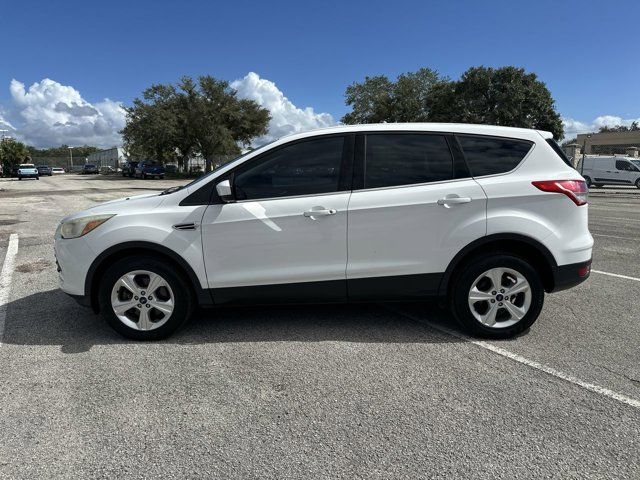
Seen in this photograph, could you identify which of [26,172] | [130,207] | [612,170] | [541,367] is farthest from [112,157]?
[541,367]

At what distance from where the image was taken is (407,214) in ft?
12.2

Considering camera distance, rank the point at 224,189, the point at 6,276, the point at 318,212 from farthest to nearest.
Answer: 1. the point at 6,276
2. the point at 318,212
3. the point at 224,189

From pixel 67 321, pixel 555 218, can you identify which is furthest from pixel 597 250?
pixel 67 321

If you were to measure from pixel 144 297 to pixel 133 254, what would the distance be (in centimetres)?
38

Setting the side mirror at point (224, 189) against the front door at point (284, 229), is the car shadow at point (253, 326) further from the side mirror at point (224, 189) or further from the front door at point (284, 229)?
the side mirror at point (224, 189)

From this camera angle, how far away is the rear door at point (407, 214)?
12.2 ft

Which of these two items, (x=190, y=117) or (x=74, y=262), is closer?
(x=74, y=262)

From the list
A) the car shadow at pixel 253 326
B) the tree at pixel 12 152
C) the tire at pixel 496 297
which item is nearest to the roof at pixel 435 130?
the tire at pixel 496 297

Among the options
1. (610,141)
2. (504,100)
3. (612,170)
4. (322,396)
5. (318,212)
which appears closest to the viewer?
(322,396)

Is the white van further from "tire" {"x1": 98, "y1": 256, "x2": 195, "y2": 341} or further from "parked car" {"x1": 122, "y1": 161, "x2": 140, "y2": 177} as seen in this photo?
"parked car" {"x1": 122, "y1": 161, "x2": 140, "y2": 177}

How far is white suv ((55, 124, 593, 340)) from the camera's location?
372 cm

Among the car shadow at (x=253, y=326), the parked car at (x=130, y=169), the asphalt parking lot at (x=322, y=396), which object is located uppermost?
the parked car at (x=130, y=169)

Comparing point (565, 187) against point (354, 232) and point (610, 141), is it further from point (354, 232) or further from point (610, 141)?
point (610, 141)

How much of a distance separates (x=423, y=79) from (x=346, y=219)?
160ft
